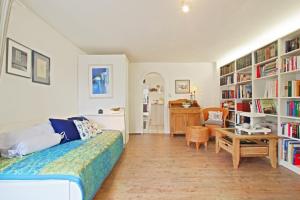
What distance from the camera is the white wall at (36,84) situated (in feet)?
8.13

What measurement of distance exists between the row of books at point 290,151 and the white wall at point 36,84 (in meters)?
3.80

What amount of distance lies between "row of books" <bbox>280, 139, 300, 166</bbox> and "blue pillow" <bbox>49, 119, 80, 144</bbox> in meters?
3.27

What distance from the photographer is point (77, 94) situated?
4895 millimetres

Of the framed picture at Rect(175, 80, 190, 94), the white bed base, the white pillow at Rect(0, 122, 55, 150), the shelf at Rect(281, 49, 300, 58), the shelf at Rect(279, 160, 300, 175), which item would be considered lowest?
the shelf at Rect(279, 160, 300, 175)

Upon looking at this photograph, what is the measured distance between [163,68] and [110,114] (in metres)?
2.77

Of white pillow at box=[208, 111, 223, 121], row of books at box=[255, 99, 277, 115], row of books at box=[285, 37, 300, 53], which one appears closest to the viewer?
row of books at box=[285, 37, 300, 53]

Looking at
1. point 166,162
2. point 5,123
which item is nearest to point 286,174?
point 166,162

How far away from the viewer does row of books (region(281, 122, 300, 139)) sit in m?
3.11

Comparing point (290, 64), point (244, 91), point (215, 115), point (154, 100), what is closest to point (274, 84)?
point (290, 64)

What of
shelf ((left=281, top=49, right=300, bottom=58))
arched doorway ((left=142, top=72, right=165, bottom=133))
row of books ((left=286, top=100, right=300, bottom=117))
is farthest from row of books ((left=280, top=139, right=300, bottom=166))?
arched doorway ((left=142, top=72, right=165, bottom=133))

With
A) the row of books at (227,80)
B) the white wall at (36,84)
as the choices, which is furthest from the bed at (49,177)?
the row of books at (227,80)

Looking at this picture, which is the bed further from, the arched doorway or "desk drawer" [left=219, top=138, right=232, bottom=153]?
the arched doorway

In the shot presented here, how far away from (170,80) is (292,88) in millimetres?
3855

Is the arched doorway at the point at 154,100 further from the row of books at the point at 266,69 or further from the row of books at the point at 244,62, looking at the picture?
the row of books at the point at 266,69
